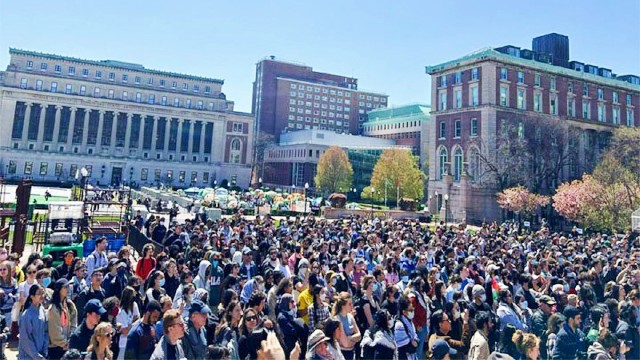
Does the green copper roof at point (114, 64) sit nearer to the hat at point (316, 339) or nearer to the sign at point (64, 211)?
the sign at point (64, 211)

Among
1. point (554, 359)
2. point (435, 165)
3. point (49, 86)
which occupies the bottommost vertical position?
point (554, 359)

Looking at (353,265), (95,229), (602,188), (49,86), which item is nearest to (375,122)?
(49,86)

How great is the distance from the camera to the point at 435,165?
63250 mm

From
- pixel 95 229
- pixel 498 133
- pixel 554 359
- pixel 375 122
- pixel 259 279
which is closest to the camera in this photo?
pixel 554 359

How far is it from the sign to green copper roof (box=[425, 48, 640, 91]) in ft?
171

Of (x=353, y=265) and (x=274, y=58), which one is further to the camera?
(x=274, y=58)

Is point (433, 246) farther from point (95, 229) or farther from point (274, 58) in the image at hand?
point (274, 58)

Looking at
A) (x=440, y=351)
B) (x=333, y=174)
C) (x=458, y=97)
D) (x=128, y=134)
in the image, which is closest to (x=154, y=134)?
(x=128, y=134)

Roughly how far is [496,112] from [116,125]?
261 feet

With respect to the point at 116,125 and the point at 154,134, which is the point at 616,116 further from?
the point at 116,125

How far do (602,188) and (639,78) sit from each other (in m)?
51.0

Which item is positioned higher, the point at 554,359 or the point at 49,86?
the point at 49,86

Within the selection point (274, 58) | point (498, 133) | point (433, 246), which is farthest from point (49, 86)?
point (433, 246)

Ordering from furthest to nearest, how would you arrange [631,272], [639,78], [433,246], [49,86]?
[49,86] < [639,78] < [433,246] < [631,272]
